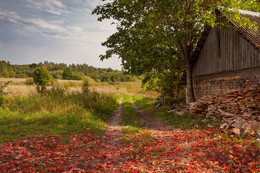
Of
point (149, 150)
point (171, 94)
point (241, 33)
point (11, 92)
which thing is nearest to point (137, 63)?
point (171, 94)

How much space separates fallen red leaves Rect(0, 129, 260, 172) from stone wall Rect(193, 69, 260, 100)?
5504mm

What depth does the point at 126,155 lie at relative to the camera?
257 inches

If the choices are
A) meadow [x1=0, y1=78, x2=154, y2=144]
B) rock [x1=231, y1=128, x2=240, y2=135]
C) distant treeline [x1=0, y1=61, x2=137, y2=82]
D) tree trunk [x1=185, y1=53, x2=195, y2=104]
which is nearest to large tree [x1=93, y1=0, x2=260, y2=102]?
tree trunk [x1=185, y1=53, x2=195, y2=104]

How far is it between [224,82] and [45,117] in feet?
42.1

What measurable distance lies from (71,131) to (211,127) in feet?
25.5

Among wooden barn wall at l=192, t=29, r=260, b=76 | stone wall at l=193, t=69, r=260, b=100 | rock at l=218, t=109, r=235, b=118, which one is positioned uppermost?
wooden barn wall at l=192, t=29, r=260, b=76

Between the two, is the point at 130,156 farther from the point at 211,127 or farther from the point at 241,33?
the point at 241,33

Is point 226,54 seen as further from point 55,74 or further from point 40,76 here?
point 55,74

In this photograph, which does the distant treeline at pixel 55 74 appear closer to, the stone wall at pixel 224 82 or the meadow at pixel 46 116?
the stone wall at pixel 224 82

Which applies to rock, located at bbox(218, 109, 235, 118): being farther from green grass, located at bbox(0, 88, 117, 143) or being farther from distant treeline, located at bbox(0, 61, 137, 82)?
distant treeline, located at bbox(0, 61, 137, 82)

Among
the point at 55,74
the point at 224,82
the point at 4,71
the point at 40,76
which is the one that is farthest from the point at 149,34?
the point at 55,74

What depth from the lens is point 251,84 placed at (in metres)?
10.5

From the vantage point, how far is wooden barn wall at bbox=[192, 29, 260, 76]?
34.1 ft

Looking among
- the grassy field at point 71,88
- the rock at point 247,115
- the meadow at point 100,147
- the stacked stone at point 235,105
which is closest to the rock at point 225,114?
the stacked stone at point 235,105
